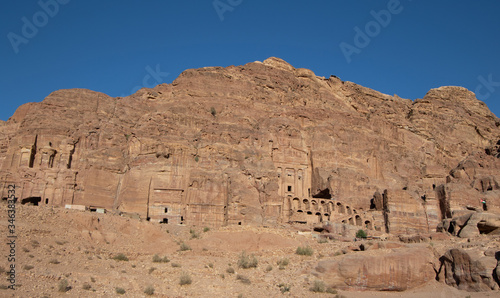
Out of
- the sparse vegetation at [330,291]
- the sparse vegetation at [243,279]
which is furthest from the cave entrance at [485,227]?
the sparse vegetation at [243,279]

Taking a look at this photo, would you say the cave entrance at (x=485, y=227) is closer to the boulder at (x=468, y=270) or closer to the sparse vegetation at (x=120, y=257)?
the boulder at (x=468, y=270)

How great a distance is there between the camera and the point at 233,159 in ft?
199

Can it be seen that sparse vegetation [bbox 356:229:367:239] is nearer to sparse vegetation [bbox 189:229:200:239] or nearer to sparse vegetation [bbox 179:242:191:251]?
sparse vegetation [bbox 189:229:200:239]

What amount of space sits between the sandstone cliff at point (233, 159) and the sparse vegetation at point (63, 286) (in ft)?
82.2

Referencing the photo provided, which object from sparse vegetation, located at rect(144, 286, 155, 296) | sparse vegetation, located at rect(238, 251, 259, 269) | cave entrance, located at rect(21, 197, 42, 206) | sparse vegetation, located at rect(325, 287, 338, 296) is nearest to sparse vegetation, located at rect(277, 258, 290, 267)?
sparse vegetation, located at rect(238, 251, 259, 269)

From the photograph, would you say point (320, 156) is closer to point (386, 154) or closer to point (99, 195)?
point (386, 154)

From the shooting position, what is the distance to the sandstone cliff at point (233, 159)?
56406 millimetres

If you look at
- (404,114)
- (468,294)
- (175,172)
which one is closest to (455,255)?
(468,294)

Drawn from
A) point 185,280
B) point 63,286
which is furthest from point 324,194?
point 63,286

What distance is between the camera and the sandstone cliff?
185ft

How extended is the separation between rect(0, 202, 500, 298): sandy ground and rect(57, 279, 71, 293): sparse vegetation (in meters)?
0.20

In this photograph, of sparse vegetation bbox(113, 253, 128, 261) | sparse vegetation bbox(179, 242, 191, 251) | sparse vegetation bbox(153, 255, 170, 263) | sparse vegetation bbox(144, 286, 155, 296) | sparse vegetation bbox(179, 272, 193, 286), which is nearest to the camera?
sparse vegetation bbox(144, 286, 155, 296)

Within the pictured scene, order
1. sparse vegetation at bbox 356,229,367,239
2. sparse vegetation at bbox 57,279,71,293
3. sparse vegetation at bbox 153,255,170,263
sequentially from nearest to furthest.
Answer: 1. sparse vegetation at bbox 57,279,71,293
2. sparse vegetation at bbox 153,255,170,263
3. sparse vegetation at bbox 356,229,367,239

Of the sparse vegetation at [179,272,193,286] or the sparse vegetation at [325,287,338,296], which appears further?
the sparse vegetation at [179,272,193,286]
